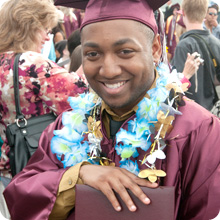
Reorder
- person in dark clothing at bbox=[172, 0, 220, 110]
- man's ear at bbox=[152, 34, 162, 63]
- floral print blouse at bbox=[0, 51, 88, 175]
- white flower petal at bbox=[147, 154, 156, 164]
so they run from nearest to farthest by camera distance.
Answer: white flower petal at bbox=[147, 154, 156, 164], man's ear at bbox=[152, 34, 162, 63], floral print blouse at bbox=[0, 51, 88, 175], person in dark clothing at bbox=[172, 0, 220, 110]

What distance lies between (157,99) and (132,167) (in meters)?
0.35

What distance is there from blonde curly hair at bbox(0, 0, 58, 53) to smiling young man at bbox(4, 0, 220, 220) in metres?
1.28

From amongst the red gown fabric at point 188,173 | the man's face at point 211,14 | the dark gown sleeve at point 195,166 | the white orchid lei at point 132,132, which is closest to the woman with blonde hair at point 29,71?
the white orchid lei at point 132,132

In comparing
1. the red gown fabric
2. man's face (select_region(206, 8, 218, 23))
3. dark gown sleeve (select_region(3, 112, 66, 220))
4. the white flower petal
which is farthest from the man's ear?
man's face (select_region(206, 8, 218, 23))

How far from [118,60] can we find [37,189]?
0.76m

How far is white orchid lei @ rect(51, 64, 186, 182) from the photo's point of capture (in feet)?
5.47

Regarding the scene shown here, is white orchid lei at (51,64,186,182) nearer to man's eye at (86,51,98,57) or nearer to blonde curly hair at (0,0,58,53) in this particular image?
man's eye at (86,51,98,57)

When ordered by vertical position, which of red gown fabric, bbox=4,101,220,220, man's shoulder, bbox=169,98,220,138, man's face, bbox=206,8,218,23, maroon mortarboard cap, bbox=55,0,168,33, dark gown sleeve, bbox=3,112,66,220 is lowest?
man's face, bbox=206,8,218,23

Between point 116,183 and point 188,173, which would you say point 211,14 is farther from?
point 116,183

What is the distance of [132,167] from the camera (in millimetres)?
1707

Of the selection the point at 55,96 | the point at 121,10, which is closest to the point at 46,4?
the point at 55,96

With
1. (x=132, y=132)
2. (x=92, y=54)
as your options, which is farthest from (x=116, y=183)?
(x=92, y=54)

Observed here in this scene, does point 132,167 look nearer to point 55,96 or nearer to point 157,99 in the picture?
point 157,99

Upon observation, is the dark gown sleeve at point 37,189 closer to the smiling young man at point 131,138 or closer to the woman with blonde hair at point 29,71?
the smiling young man at point 131,138
